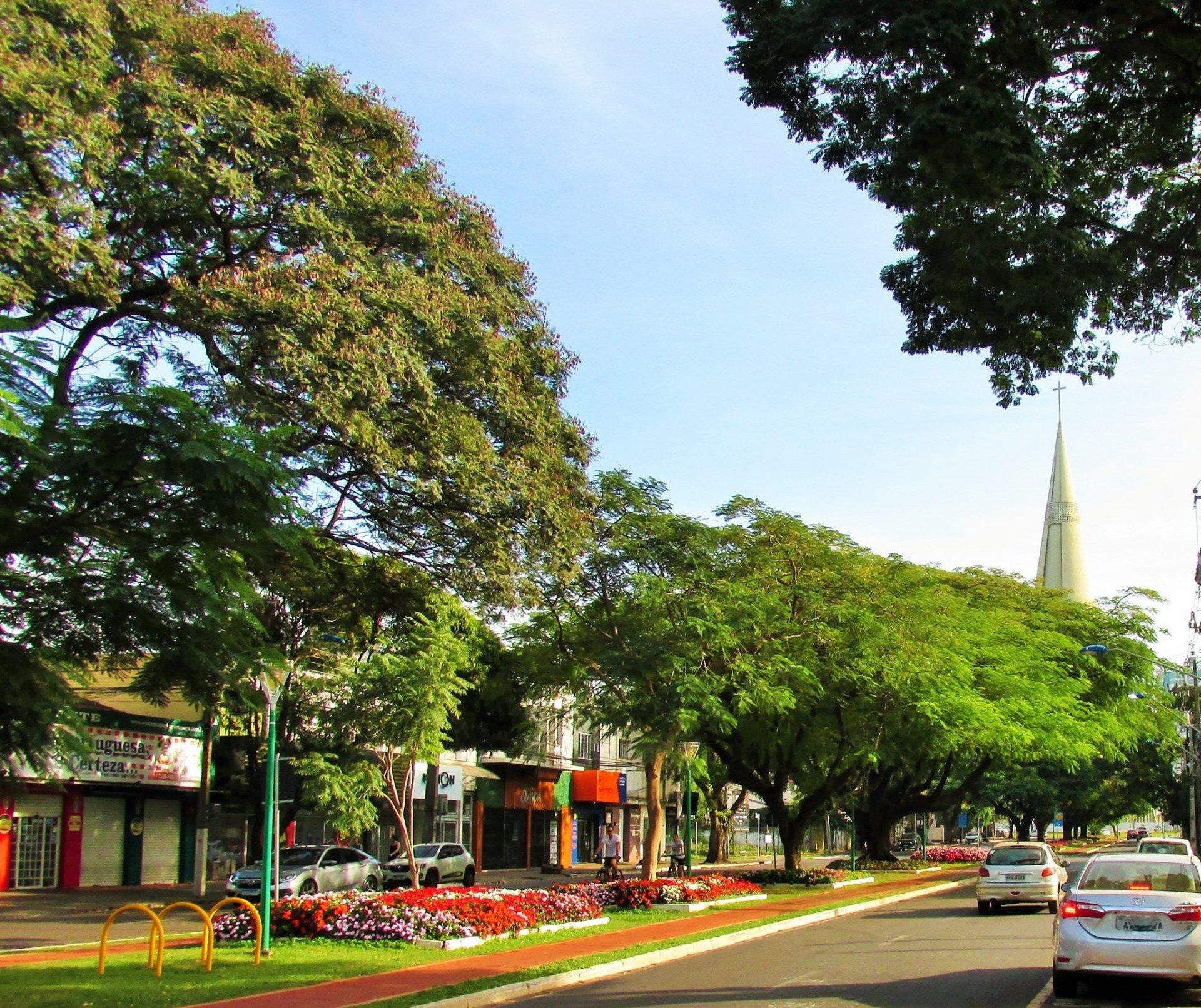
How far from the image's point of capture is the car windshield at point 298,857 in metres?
28.6

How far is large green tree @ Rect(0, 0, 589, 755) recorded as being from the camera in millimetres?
9992

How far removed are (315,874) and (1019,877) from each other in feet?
51.8

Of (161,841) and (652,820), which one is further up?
(652,820)

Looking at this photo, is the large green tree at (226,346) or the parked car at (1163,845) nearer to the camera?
the large green tree at (226,346)

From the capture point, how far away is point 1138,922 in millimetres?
12336

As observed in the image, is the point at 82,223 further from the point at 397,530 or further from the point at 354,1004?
the point at 354,1004

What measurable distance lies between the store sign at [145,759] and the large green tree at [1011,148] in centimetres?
2427

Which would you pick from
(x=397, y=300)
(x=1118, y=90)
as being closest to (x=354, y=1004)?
(x=397, y=300)

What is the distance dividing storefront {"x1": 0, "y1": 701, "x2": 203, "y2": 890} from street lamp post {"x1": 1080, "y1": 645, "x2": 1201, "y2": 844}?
3126 centimetres

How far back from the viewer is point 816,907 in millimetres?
27156

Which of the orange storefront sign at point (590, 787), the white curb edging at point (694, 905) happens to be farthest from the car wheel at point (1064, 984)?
the orange storefront sign at point (590, 787)

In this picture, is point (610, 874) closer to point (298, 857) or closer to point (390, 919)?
point (298, 857)

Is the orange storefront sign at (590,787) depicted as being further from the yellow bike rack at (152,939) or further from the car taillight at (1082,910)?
the car taillight at (1082,910)

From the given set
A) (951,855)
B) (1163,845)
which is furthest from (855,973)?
(951,855)
